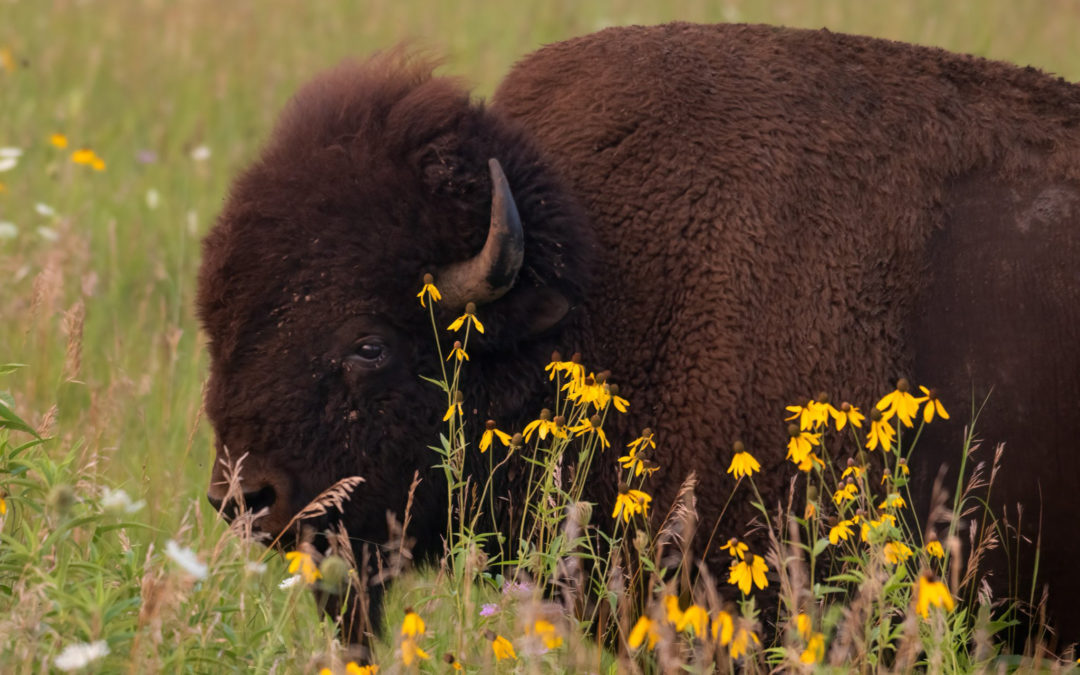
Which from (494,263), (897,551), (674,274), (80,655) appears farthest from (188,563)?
(674,274)

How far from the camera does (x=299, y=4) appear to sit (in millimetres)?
11172

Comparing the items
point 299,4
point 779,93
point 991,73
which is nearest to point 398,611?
point 779,93

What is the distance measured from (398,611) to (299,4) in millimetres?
8085

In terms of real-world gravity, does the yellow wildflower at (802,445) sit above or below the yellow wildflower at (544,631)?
above

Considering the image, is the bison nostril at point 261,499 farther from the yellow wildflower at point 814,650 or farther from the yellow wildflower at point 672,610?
the yellow wildflower at point 814,650

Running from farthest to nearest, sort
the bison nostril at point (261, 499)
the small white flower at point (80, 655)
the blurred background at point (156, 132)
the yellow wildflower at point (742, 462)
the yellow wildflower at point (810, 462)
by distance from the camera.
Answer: the blurred background at point (156, 132) → the bison nostril at point (261, 499) → the yellow wildflower at point (742, 462) → the yellow wildflower at point (810, 462) → the small white flower at point (80, 655)

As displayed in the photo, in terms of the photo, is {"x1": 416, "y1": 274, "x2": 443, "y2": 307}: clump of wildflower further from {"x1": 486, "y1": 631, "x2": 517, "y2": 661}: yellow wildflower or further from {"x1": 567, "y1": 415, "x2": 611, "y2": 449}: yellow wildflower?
{"x1": 486, "y1": 631, "x2": 517, "y2": 661}: yellow wildflower

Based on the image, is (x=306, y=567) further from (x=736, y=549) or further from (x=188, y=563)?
(x=736, y=549)

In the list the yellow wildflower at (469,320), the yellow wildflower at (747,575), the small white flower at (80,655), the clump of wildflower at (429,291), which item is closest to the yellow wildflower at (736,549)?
the yellow wildflower at (747,575)

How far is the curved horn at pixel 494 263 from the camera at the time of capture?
10.6 feet

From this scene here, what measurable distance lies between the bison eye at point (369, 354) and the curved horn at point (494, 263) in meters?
0.19

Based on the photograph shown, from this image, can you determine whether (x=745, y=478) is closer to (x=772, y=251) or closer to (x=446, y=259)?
(x=772, y=251)

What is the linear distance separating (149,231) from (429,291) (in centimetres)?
403

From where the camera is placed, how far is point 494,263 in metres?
3.26
